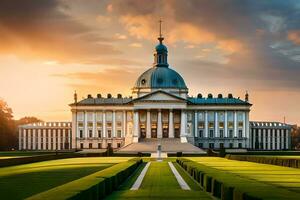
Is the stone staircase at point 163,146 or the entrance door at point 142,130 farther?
the entrance door at point 142,130

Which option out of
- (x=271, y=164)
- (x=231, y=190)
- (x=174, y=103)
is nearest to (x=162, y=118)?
(x=174, y=103)

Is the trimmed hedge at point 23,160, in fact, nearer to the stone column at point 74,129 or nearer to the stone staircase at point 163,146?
the stone staircase at point 163,146

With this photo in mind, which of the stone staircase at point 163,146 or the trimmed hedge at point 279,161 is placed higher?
the trimmed hedge at point 279,161

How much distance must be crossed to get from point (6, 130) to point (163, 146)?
36.3 metres

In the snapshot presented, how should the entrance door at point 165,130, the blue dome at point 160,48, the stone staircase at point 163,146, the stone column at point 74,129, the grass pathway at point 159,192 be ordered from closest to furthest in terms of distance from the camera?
the grass pathway at point 159,192, the stone staircase at point 163,146, the entrance door at point 165,130, the stone column at point 74,129, the blue dome at point 160,48

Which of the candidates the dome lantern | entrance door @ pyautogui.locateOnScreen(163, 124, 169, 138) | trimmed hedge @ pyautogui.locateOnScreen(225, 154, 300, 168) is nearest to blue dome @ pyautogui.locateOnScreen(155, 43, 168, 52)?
the dome lantern

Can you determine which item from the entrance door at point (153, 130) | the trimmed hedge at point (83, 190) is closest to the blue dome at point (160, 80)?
the entrance door at point (153, 130)

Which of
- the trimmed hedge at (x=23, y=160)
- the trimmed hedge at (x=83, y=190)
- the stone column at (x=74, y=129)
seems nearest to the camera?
the trimmed hedge at (x=83, y=190)

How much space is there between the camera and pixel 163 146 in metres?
128

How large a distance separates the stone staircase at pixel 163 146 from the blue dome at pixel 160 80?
1479 cm

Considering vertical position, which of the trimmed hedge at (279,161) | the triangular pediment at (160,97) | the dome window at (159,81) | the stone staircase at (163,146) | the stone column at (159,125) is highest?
the dome window at (159,81)

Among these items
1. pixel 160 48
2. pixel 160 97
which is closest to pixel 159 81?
pixel 160 97

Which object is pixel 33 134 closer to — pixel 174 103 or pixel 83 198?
pixel 174 103

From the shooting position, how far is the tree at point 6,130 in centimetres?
13662
